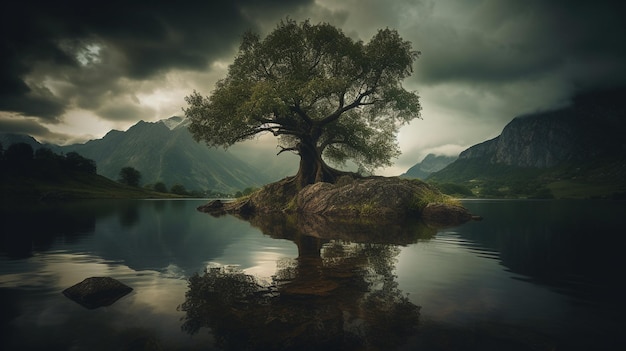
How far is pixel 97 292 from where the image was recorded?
6930 millimetres

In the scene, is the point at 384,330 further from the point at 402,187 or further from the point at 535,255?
the point at 402,187

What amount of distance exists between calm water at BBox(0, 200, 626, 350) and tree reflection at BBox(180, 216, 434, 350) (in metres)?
0.03

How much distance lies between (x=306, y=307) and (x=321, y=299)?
0.59 m

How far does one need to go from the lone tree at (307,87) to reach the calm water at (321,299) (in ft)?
72.0

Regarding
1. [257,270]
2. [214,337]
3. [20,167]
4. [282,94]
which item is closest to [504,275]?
[257,270]

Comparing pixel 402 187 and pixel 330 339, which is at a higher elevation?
pixel 402 187

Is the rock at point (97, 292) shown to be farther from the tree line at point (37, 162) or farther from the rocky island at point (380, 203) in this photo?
the tree line at point (37, 162)

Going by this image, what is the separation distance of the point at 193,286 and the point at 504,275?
8781 millimetres

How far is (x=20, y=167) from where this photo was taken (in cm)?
14012

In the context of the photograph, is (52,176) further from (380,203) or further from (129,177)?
(380,203)

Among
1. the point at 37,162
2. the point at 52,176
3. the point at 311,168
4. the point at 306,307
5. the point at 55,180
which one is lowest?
the point at 306,307

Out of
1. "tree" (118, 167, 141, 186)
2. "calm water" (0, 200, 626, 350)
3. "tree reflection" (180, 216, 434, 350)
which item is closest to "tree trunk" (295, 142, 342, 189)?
"calm water" (0, 200, 626, 350)

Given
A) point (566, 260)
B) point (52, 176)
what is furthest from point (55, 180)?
point (566, 260)

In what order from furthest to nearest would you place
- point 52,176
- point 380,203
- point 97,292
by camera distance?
1. point 52,176
2. point 380,203
3. point 97,292
